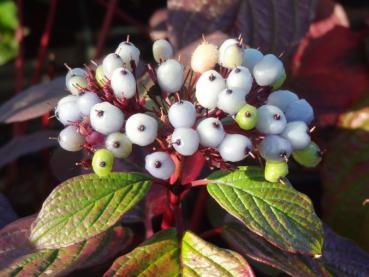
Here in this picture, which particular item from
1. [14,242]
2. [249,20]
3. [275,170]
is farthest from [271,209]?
[249,20]

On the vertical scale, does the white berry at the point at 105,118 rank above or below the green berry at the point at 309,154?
above

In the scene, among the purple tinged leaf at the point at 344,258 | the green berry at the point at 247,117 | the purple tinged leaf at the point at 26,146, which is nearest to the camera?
the green berry at the point at 247,117

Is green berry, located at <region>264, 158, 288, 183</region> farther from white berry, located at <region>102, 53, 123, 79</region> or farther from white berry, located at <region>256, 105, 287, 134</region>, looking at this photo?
white berry, located at <region>102, 53, 123, 79</region>

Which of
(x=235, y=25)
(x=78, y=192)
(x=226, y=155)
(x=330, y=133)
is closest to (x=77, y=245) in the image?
(x=78, y=192)

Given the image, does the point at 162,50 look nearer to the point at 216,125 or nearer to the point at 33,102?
the point at 216,125

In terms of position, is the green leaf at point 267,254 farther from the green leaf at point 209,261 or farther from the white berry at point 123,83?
the white berry at point 123,83

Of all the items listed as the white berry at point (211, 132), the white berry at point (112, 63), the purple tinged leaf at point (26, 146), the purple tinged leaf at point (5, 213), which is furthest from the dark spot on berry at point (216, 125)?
the purple tinged leaf at point (26, 146)
